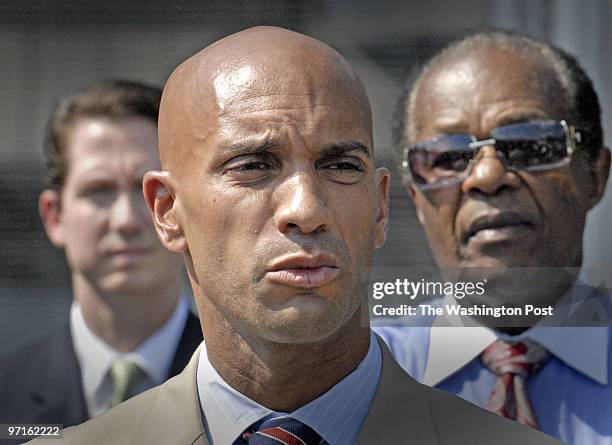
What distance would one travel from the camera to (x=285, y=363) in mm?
2168

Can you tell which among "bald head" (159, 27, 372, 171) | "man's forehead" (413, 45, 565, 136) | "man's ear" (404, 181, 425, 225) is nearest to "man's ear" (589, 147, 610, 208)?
"man's forehead" (413, 45, 565, 136)

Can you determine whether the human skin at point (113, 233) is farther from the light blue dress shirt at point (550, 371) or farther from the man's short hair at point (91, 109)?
the light blue dress shirt at point (550, 371)

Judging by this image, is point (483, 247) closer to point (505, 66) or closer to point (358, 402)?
point (505, 66)

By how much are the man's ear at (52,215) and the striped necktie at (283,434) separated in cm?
95

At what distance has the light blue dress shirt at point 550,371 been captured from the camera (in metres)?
2.66

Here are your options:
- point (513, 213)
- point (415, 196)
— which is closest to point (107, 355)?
point (415, 196)

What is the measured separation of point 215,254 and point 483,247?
821mm

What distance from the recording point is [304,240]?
6.71 feet

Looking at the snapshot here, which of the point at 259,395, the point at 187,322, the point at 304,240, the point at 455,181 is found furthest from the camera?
the point at 187,322

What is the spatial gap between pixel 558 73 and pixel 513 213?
1.22 feet

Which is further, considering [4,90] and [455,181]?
[4,90]

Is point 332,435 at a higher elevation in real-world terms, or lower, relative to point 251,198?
lower

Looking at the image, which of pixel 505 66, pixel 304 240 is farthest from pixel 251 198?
pixel 505 66

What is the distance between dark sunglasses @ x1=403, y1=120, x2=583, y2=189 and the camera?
261 cm
